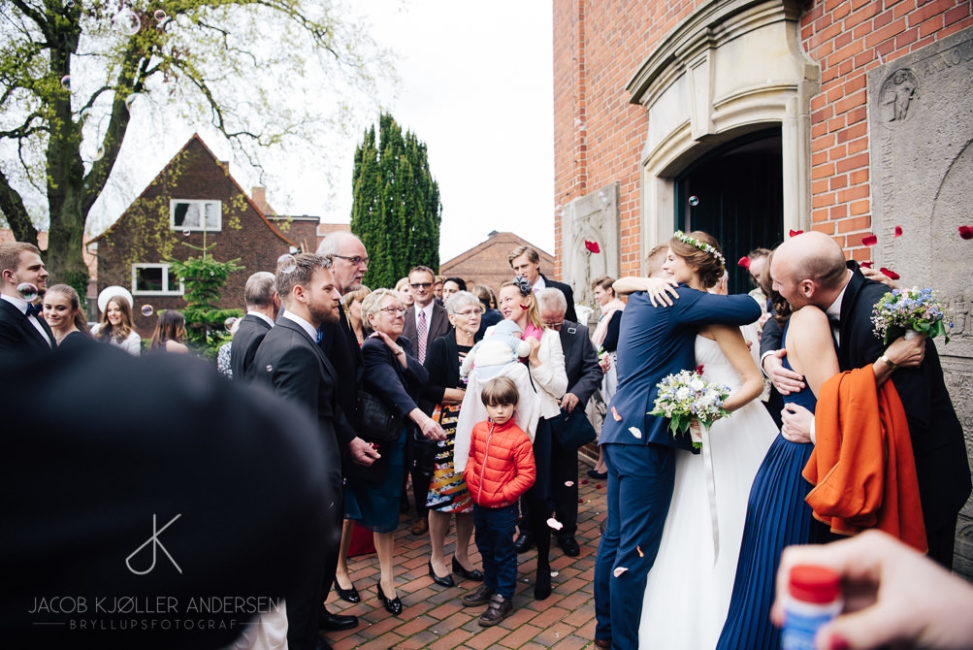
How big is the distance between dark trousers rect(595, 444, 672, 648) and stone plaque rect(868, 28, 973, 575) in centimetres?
165

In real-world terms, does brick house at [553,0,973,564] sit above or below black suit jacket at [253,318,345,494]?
above

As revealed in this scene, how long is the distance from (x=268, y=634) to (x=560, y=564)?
8.05 feet

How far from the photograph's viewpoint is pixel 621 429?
312 centimetres

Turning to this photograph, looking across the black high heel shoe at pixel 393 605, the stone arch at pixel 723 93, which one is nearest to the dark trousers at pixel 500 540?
the black high heel shoe at pixel 393 605

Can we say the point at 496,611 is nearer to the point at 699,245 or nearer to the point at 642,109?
the point at 699,245

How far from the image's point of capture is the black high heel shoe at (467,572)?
4.46 metres

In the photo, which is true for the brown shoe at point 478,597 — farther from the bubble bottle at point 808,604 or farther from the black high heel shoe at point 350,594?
the bubble bottle at point 808,604

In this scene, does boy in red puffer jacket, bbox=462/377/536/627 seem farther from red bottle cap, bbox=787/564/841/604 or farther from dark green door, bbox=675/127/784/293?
dark green door, bbox=675/127/784/293

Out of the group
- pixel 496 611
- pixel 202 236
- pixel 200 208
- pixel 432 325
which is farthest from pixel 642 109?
pixel 202 236

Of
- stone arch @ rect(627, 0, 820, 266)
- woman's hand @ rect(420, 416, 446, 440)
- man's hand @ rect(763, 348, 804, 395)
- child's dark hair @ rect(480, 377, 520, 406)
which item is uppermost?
stone arch @ rect(627, 0, 820, 266)

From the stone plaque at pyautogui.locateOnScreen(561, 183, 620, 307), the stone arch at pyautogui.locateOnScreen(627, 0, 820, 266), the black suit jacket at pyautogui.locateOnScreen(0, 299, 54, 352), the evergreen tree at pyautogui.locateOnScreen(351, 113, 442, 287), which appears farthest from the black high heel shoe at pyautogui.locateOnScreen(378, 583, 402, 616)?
the evergreen tree at pyautogui.locateOnScreen(351, 113, 442, 287)

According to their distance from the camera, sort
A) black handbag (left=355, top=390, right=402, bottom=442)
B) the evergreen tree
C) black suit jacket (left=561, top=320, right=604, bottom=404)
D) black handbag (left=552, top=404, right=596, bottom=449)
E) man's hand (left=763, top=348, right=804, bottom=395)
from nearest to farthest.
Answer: man's hand (left=763, top=348, right=804, bottom=395), black handbag (left=355, top=390, right=402, bottom=442), black handbag (left=552, top=404, right=596, bottom=449), black suit jacket (left=561, top=320, right=604, bottom=404), the evergreen tree

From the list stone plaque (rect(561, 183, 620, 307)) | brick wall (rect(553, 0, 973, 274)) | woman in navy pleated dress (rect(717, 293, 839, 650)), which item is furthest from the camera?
stone plaque (rect(561, 183, 620, 307))

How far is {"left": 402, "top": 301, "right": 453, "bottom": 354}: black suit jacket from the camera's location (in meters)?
6.60
